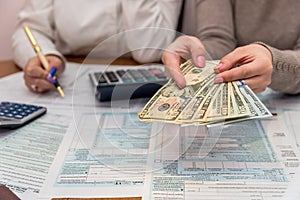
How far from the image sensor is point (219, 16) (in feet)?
3.16

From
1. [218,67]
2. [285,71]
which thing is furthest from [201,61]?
[285,71]

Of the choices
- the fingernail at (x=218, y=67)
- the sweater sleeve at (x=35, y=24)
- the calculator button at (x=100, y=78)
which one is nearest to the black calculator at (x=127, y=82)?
the calculator button at (x=100, y=78)

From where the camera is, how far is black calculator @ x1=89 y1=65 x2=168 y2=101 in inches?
32.6

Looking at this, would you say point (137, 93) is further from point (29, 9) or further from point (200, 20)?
point (29, 9)

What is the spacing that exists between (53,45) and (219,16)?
38 cm

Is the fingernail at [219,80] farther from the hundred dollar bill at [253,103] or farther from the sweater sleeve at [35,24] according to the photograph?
the sweater sleeve at [35,24]

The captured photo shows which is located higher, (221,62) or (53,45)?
(221,62)

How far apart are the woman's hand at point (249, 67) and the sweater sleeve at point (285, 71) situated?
0.08ft

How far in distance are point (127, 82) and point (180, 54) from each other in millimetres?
178

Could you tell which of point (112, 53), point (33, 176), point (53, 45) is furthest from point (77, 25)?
point (33, 176)

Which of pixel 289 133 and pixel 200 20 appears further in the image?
pixel 200 20

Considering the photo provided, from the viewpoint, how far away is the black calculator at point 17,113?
2.56 feet

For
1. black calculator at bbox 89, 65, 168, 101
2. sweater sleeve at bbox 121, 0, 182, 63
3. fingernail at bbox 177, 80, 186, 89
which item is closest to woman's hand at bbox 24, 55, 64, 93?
black calculator at bbox 89, 65, 168, 101

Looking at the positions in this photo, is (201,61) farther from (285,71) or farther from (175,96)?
(285,71)
